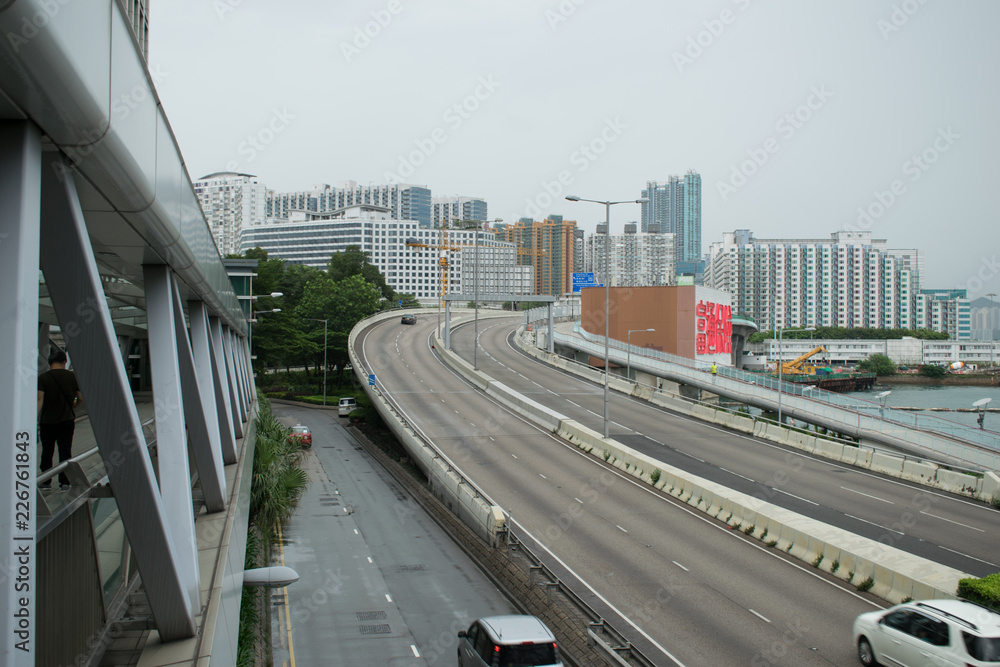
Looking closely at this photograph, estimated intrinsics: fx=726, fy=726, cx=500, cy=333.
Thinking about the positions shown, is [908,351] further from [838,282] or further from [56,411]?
[56,411]

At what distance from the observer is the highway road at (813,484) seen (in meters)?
18.6

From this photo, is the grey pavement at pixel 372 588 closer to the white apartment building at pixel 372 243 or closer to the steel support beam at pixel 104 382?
the steel support beam at pixel 104 382

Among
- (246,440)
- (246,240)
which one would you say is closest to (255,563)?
(246,440)

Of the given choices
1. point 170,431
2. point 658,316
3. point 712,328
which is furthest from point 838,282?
point 170,431

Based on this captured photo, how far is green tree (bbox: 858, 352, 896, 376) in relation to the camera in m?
116

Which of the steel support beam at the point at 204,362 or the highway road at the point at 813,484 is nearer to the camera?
the steel support beam at the point at 204,362

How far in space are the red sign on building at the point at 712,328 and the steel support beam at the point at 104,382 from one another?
202ft

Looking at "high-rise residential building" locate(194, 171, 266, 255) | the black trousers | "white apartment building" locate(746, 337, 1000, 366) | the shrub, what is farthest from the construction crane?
"high-rise residential building" locate(194, 171, 266, 255)

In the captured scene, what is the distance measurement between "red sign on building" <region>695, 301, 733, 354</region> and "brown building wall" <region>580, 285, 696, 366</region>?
1.06 metres

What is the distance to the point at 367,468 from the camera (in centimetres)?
3644

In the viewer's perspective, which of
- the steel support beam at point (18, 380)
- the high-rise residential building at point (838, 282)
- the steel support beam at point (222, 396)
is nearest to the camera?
the steel support beam at point (18, 380)

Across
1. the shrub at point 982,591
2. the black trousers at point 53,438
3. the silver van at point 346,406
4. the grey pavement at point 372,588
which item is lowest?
the silver van at point 346,406

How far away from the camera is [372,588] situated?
62.1 ft

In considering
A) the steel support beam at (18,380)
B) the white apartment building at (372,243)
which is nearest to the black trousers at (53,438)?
the steel support beam at (18,380)
